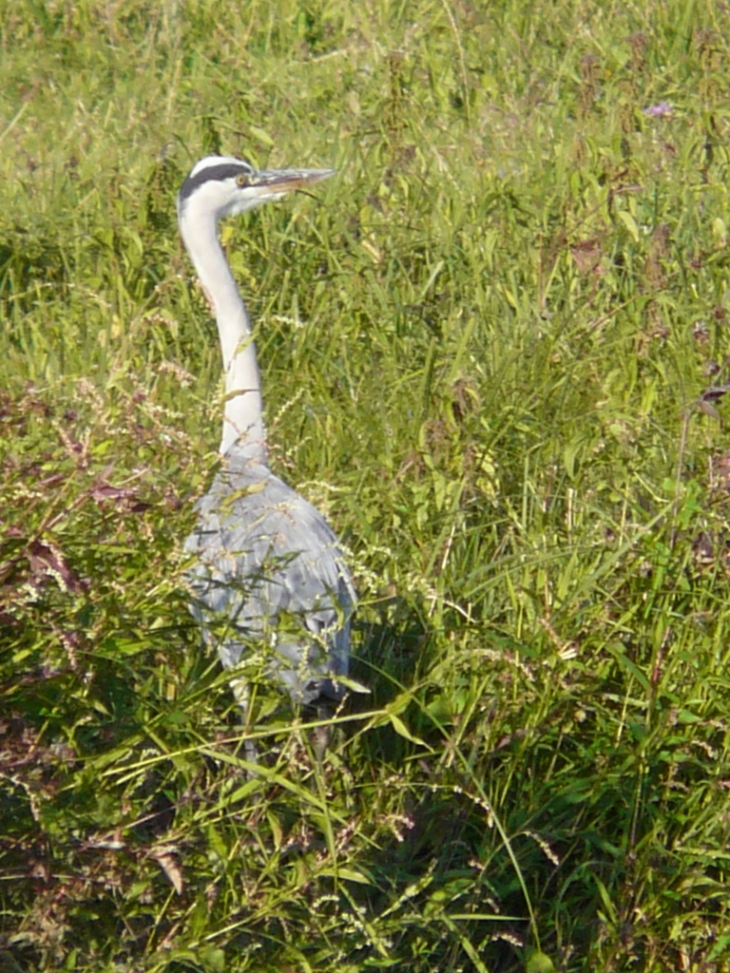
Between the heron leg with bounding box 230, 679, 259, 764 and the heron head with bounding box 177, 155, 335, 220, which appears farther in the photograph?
the heron head with bounding box 177, 155, 335, 220

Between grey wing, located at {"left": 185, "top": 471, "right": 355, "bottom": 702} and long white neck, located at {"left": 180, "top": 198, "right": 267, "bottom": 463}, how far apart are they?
0.25 meters

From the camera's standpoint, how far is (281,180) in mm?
5168

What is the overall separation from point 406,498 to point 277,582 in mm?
1226

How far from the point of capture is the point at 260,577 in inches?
109

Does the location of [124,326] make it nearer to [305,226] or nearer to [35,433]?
[305,226]

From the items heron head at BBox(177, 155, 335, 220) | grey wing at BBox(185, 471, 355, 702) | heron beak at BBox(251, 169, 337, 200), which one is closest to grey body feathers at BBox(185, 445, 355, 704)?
grey wing at BBox(185, 471, 355, 702)

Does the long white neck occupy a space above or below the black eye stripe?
below

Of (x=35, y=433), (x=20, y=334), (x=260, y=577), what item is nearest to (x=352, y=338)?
(x=20, y=334)

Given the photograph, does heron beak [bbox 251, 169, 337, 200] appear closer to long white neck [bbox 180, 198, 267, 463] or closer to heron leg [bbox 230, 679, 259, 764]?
long white neck [bbox 180, 198, 267, 463]

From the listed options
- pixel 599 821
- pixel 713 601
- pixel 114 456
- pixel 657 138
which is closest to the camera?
pixel 114 456

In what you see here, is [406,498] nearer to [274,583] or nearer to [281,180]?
[274,583]

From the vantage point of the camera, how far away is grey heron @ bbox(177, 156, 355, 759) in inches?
110

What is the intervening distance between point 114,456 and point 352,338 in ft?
6.99

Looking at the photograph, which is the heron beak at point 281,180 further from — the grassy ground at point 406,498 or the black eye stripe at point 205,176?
the grassy ground at point 406,498
